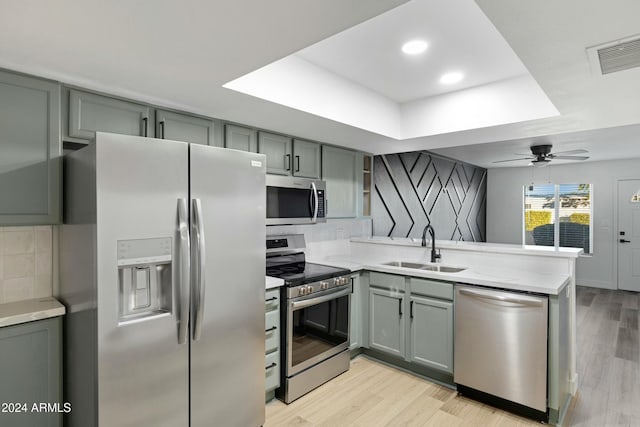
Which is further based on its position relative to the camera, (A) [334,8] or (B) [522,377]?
(B) [522,377]

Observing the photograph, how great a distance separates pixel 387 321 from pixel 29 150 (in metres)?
2.85

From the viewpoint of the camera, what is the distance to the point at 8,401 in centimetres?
175

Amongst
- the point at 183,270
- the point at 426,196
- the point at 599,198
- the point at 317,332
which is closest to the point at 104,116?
the point at 183,270

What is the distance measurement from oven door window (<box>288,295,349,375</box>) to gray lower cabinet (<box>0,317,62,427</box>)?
140cm

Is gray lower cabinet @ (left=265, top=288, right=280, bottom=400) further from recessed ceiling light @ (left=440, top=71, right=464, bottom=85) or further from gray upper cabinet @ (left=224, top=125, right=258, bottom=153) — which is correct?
recessed ceiling light @ (left=440, top=71, right=464, bottom=85)

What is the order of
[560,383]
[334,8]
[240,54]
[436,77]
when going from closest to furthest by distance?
[334,8], [240,54], [560,383], [436,77]

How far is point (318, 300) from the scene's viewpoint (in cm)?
279

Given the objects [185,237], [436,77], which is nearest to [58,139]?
[185,237]

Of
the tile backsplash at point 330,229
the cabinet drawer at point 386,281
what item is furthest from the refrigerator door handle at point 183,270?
the cabinet drawer at point 386,281

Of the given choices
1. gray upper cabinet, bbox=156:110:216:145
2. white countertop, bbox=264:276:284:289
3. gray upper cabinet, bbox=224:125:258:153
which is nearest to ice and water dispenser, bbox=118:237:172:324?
white countertop, bbox=264:276:284:289

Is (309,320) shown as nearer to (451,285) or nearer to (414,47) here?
(451,285)

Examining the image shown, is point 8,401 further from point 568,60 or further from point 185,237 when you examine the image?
point 568,60

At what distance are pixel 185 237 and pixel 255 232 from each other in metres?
0.47

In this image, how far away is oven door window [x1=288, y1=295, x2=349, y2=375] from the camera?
8.70 feet
